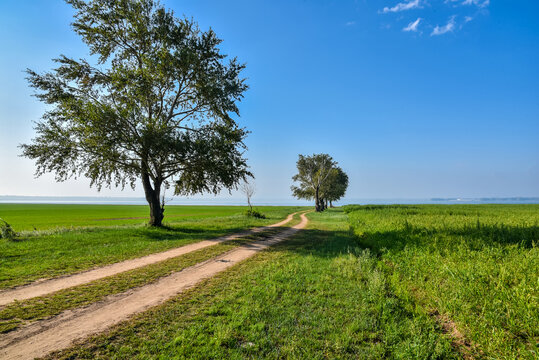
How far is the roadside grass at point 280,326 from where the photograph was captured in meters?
4.19

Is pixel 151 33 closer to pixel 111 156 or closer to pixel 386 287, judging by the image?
pixel 111 156

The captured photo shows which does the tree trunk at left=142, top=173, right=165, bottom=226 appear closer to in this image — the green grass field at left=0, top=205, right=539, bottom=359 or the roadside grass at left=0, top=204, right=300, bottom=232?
the roadside grass at left=0, top=204, right=300, bottom=232

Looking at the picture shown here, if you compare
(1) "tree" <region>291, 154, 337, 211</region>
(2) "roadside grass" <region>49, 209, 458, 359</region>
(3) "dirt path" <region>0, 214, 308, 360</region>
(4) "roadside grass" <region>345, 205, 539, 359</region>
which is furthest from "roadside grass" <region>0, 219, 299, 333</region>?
(1) "tree" <region>291, 154, 337, 211</region>

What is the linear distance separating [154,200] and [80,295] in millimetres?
16269

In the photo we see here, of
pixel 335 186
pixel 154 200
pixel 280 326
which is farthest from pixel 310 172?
pixel 280 326

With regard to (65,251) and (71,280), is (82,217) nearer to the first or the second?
(65,251)

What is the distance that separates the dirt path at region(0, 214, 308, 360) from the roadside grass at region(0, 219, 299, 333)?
34 centimetres

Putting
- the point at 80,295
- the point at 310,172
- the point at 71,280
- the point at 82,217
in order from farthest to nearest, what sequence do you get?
the point at 310,172 → the point at 82,217 → the point at 71,280 → the point at 80,295

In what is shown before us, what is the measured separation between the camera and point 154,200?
21734mm

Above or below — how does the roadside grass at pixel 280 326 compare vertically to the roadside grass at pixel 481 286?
below

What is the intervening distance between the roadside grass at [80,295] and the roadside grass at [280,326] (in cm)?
197

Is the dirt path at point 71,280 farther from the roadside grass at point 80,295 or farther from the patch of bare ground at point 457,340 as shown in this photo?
the patch of bare ground at point 457,340

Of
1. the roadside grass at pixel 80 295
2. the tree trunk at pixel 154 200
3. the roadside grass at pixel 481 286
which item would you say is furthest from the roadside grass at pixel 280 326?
the tree trunk at pixel 154 200

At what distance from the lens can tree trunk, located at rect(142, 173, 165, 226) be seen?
21547mm
